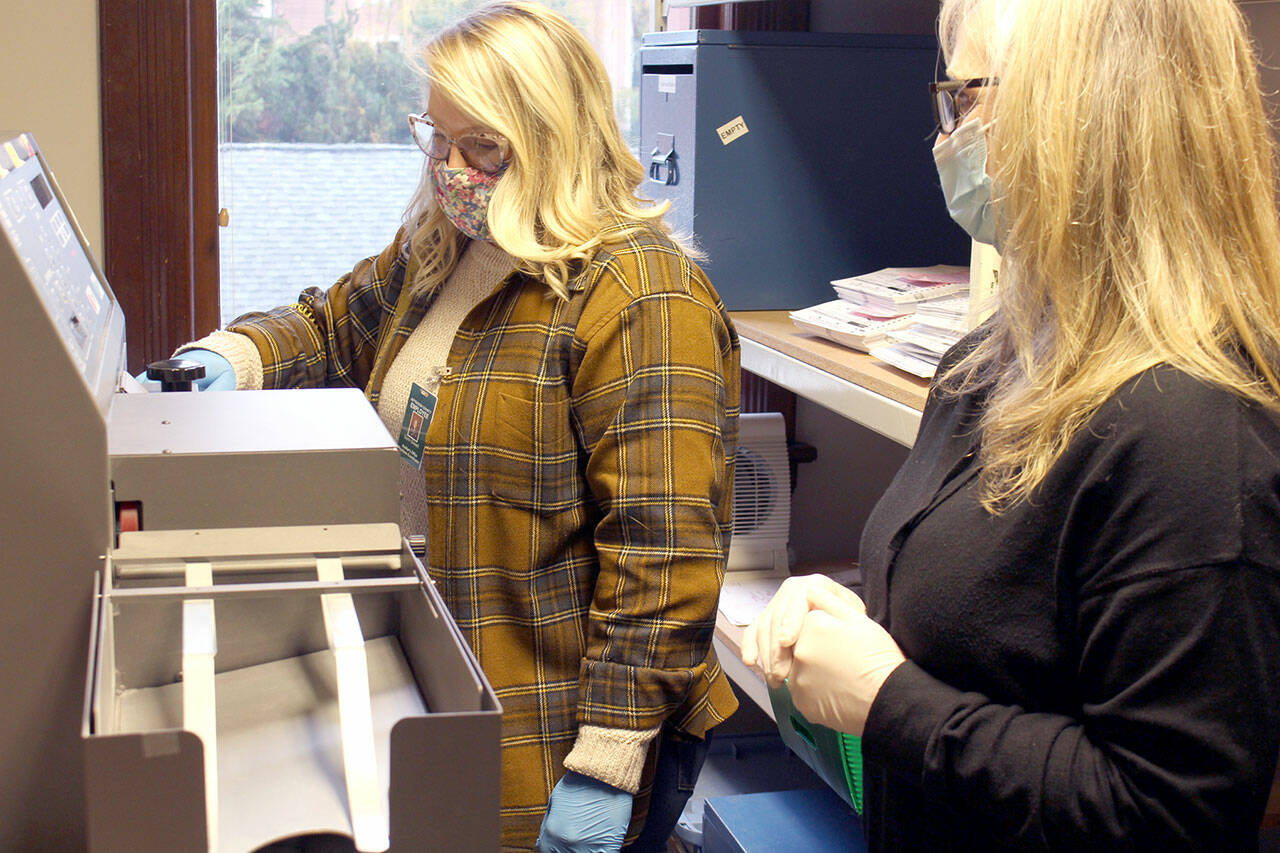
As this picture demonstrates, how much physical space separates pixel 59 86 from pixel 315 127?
46 cm

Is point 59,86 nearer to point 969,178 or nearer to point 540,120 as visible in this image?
point 540,120

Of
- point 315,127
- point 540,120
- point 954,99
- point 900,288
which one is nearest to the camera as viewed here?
point 954,99

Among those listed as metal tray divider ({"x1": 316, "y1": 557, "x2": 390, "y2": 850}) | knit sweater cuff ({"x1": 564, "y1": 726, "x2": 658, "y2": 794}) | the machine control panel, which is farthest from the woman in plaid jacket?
metal tray divider ({"x1": 316, "y1": 557, "x2": 390, "y2": 850})

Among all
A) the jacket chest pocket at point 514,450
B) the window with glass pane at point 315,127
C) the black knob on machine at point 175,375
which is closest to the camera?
the black knob on machine at point 175,375

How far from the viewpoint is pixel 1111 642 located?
720 millimetres

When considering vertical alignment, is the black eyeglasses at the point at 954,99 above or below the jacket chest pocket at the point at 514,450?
above

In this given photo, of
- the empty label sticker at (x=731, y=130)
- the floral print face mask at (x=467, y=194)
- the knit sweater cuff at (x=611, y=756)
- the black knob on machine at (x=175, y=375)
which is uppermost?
the empty label sticker at (x=731, y=130)

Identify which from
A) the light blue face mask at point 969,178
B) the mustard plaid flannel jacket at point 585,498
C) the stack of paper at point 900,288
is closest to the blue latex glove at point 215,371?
the mustard plaid flannel jacket at point 585,498

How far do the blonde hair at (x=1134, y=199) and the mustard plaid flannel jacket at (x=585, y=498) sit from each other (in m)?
0.39

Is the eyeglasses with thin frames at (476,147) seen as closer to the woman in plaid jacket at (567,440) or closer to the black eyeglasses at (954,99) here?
the woman in plaid jacket at (567,440)

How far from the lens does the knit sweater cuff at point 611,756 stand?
1.12m

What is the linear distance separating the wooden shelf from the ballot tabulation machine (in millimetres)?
845

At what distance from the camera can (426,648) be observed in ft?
2.27

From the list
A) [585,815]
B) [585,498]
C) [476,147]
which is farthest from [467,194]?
[585,815]
